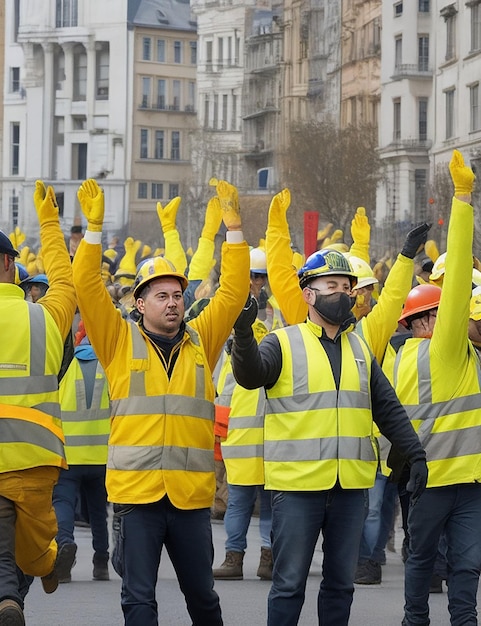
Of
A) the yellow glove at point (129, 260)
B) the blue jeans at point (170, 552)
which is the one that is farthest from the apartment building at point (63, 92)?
the blue jeans at point (170, 552)

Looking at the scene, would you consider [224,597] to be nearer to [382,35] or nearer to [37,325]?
[37,325]

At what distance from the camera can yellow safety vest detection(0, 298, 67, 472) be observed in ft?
19.8

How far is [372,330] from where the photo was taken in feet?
27.8

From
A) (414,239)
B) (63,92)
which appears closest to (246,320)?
(414,239)

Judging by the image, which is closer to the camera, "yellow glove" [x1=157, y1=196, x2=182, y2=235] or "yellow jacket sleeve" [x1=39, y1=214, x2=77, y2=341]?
"yellow jacket sleeve" [x1=39, y1=214, x2=77, y2=341]

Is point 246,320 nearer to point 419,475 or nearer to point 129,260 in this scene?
point 419,475

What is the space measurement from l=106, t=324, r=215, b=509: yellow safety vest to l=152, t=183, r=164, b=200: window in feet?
177

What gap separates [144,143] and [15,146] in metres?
8.31

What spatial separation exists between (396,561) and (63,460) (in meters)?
5.37

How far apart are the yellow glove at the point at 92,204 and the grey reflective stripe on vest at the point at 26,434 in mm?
1019

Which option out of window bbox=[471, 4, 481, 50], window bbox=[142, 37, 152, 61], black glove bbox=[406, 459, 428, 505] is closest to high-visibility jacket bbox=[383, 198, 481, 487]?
black glove bbox=[406, 459, 428, 505]

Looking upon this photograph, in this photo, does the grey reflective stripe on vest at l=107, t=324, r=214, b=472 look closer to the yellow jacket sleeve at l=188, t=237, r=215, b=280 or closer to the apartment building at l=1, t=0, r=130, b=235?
the yellow jacket sleeve at l=188, t=237, r=215, b=280

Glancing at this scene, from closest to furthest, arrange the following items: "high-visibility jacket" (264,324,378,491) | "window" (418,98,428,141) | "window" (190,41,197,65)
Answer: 1. "high-visibility jacket" (264,324,378,491)
2. "window" (418,98,428,141)
3. "window" (190,41,197,65)

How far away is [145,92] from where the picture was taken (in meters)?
64.9
